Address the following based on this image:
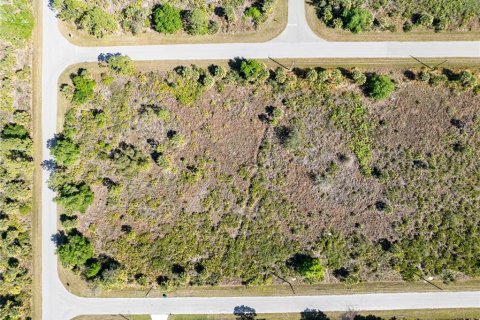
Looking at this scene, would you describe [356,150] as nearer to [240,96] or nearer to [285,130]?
[285,130]

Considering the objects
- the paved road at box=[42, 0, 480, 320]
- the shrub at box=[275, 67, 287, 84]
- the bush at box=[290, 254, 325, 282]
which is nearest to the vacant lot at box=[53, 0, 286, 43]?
the paved road at box=[42, 0, 480, 320]

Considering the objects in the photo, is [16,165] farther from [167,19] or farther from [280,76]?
[280,76]

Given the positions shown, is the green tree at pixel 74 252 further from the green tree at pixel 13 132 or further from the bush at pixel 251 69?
the bush at pixel 251 69

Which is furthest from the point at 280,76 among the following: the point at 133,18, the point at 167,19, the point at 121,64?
the point at 133,18

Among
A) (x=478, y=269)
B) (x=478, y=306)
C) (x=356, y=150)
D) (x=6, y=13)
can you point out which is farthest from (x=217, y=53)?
(x=478, y=306)

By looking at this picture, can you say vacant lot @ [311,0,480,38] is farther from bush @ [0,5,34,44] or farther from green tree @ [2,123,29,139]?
green tree @ [2,123,29,139]
